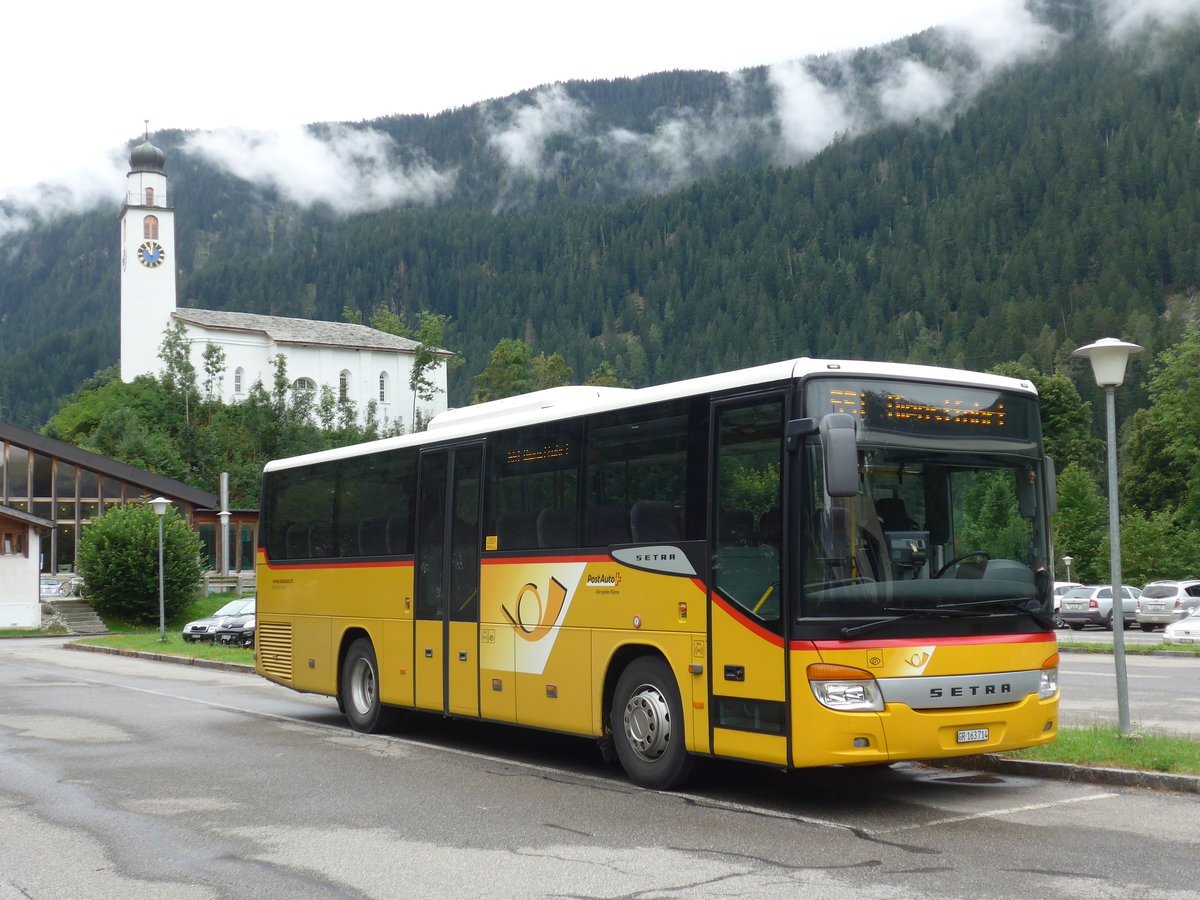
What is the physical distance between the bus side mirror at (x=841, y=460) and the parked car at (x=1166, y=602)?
3971 cm

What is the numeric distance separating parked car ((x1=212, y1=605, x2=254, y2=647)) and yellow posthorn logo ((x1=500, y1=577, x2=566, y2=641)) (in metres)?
26.2

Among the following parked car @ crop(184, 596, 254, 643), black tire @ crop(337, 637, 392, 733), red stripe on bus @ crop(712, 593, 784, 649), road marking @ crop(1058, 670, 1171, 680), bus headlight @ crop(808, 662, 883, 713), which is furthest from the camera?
parked car @ crop(184, 596, 254, 643)

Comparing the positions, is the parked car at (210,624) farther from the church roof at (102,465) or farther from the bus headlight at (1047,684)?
the bus headlight at (1047,684)

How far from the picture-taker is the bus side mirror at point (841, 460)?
867cm

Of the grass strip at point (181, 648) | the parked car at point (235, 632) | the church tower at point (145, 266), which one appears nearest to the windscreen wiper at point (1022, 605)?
the grass strip at point (181, 648)

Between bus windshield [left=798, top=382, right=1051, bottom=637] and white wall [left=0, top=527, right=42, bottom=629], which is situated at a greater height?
bus windshield [left=798, top=382, right=1051, bottom=637]

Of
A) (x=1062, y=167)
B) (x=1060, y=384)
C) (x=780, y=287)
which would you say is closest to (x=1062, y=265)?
(x=1062, y=167)

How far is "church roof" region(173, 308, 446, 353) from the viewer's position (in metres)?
111

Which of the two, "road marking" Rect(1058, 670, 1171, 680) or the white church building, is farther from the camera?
the white church building

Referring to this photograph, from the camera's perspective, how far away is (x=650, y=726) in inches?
413

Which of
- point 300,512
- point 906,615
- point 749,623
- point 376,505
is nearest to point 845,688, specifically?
point 906,615

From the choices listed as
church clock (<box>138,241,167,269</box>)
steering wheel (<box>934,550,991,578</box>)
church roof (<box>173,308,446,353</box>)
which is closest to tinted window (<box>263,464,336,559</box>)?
steering wheel (<box>934,550,991,578</box>)

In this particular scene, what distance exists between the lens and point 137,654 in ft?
107

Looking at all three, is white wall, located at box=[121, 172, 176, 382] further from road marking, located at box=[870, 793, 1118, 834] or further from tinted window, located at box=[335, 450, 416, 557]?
road marking, located at box=[870, 793, 1118, 834]
